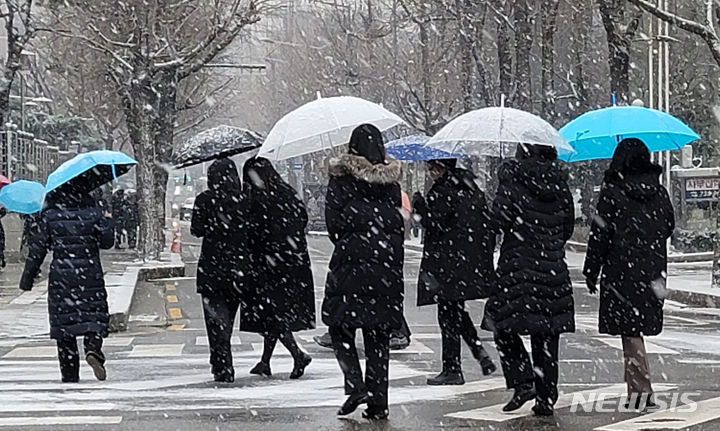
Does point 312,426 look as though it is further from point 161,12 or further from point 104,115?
point 104,115

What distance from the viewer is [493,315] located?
8789 mm

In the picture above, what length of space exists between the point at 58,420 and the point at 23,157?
78.7 ft

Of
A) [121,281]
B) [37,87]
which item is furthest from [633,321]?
[37,87]

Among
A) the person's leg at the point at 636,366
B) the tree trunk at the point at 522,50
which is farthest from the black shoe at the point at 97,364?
the tree trunk at the point at 522,50

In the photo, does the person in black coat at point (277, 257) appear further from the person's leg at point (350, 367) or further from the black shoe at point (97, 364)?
the person's leg at point (350, 367)

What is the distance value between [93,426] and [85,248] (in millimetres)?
2420

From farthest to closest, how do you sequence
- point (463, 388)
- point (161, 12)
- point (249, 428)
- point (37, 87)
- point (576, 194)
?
point (37, 87) → point (576, 194) → point (161, 12) → point (463, 388) → point (249, 428)

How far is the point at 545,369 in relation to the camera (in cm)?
870

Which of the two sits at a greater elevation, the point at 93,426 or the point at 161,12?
the point at 161,12

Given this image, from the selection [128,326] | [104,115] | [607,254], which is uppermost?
[104,115]

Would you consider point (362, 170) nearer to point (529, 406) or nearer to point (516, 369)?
point (516, 369)

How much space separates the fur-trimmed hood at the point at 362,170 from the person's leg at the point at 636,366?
211cm

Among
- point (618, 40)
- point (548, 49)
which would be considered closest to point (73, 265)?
point (618, 40)

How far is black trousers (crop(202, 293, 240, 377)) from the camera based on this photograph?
10.5 metres
